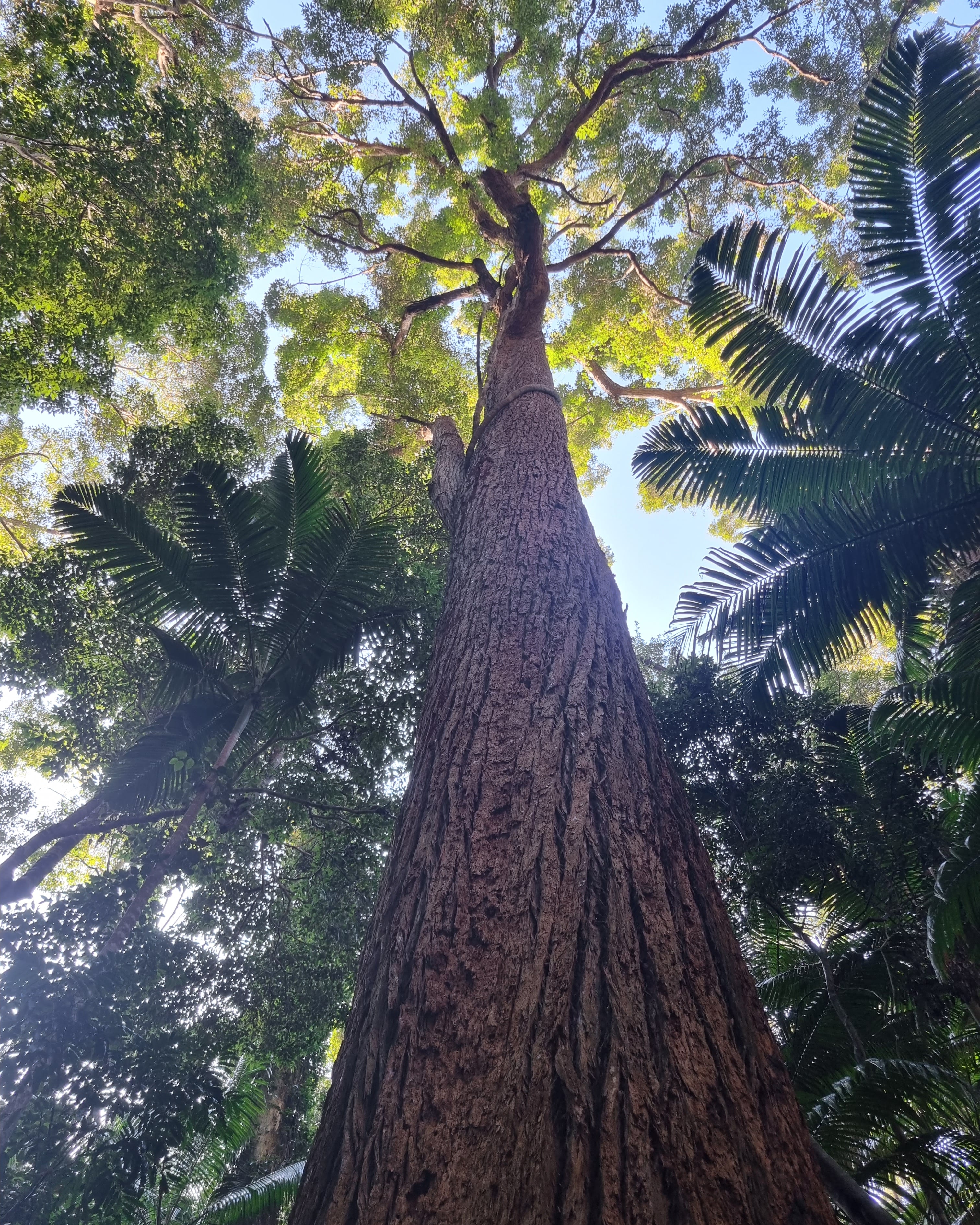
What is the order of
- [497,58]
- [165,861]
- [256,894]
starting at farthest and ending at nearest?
1. [497,58]
2. [256,894]
3. [165,861]

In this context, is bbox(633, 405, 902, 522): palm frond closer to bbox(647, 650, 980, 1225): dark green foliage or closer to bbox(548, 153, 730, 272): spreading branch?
bbox(647, 650, 980, 1225): dark green foliage

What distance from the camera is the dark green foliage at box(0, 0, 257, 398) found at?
6.14m

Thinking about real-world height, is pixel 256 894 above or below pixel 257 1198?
above

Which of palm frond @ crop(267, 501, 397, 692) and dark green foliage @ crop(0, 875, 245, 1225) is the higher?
palm frond @ crop(267, 501, 397, 692)

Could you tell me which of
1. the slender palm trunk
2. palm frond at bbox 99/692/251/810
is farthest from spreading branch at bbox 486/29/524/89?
the slender palm trunk

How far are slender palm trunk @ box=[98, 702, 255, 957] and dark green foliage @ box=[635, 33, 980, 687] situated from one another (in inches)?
146

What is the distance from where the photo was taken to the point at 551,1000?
1.24 metres

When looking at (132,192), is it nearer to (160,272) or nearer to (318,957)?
(160,272)

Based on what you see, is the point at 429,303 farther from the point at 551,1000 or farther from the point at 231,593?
the point at 551,1000

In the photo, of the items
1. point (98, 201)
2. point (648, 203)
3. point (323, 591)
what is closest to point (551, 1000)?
point (323, 591)

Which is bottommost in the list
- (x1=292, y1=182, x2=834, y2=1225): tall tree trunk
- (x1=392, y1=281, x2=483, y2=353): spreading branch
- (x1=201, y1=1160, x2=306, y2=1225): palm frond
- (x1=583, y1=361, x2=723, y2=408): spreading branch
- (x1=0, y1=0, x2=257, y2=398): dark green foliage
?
(x1=201, y1=1160, x2=306, y2=1225): palm frond

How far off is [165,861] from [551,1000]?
3948mm

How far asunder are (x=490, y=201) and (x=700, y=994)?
12417 mm

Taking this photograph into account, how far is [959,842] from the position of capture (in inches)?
167
